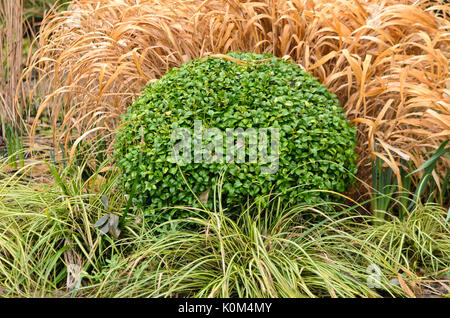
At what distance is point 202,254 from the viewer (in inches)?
95.1

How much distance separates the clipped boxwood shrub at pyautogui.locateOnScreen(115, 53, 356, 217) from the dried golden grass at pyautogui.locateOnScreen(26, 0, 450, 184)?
1.04 ft

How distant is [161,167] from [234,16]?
4.03 feet

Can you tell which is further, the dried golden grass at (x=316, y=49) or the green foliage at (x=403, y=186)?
the dried golden grass at (x=316, y=49)

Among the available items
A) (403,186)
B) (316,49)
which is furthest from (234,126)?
(403,186)

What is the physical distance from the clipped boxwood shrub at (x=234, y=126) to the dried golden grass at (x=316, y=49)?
316mm

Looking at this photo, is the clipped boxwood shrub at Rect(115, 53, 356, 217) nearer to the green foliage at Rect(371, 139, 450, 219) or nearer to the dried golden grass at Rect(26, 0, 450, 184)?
the green foliage at Rect(371, 139, 450, 219)

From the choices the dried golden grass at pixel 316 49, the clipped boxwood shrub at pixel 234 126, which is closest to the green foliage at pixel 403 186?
the dried golden grass at pixel 316 49

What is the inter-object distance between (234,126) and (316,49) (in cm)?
100

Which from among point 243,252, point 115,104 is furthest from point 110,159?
point 243,252

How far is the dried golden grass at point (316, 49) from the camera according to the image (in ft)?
9.36

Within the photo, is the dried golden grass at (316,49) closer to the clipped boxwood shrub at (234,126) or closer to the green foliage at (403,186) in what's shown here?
the green foliage at (403,186)

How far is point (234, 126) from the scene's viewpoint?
2506 millimetres

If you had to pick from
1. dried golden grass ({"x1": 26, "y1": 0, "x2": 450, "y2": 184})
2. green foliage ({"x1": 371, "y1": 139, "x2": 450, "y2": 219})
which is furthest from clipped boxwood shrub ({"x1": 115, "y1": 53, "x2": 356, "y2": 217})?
dried golden grass ({"x1": 26, "y1": 0, "x2": 450, "y2": 184})

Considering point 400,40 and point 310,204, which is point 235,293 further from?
point 400,40
